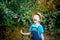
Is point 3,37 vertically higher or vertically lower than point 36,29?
lower

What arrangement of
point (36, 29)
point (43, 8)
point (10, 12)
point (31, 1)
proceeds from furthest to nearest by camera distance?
point (43, 8)
point (31, 1)
point (10, 12)
point (36, 29)

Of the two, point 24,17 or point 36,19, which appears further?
point 24,17

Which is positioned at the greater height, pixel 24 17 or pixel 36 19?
pixel 36 19

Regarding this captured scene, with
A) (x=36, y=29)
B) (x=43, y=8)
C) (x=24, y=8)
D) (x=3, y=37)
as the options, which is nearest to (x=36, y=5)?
(x=43, y=8)

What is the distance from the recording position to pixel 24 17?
6656 mm

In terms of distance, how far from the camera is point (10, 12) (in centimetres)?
650

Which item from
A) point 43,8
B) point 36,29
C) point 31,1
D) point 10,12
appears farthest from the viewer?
point 43,8

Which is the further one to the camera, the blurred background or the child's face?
the blurred background

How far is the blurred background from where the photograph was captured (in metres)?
6.71

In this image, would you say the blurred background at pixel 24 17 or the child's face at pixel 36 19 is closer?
the child's face at pixel 36 19

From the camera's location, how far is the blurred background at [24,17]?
6.71 metres

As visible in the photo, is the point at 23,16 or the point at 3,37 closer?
the point at 23,16

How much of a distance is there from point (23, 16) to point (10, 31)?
936 millimetres

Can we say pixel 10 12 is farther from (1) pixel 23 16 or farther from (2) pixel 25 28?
(2) pixel 25 28
